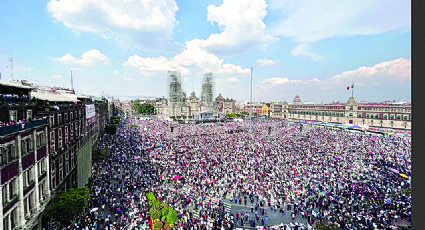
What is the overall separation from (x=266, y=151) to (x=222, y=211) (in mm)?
20627

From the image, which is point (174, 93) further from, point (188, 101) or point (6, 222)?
point (6, 222)

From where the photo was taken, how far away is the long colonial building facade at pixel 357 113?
234ft

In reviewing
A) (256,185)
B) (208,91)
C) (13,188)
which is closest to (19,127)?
(13,188)

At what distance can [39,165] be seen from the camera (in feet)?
54.6

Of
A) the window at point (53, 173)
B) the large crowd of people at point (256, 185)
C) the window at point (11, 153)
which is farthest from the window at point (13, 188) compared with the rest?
the large crowd of people at point (256, 185)

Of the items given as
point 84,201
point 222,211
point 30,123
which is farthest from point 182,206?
point 30,123

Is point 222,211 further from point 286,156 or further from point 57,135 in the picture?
point 286,156

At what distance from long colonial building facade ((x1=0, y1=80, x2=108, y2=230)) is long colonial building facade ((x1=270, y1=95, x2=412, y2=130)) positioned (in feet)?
289

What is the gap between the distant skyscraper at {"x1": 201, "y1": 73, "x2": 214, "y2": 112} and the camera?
132 meters

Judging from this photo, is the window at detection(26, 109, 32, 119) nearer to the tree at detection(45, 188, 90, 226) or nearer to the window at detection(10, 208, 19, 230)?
→ the window at detection(10, 208, 19, 230)

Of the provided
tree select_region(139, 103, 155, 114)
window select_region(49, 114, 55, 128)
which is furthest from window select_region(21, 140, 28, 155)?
tree select_region(139, 103, 155, 114)

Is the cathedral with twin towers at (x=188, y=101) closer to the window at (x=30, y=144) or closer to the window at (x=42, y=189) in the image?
the window at (x=42, y=189)

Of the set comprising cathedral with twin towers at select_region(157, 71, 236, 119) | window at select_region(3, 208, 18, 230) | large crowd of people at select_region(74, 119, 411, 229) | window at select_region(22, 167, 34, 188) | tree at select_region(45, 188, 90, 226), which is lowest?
large crowd of people at select_region(74, 119, 411, 229)

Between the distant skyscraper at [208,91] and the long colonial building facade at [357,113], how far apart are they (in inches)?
1683
